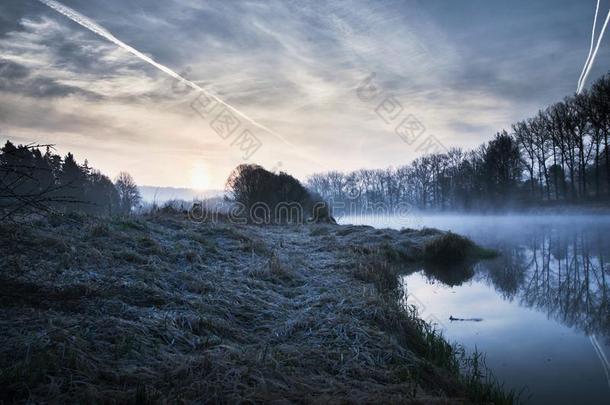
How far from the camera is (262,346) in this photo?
4.18m

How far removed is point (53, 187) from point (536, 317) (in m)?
9.09

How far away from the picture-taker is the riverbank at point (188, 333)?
3.00 metres

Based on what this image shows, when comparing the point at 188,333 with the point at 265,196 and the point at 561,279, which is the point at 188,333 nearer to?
the point at 561,279

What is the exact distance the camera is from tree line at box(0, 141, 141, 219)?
3.16 meters

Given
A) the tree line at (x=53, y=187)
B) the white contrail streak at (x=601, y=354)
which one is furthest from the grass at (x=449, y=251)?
the tree line at (x=53, y=187)

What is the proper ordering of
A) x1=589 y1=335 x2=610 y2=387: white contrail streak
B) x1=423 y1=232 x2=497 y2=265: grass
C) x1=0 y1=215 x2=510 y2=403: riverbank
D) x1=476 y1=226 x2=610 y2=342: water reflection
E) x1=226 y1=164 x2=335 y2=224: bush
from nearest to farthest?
x1=0 y1=215 x2=510 y2=403: riverbank → x1=589 y1=335 x2=610 y2=387: white contrail streak → x1=476 y1=226 x2=610 y2=342: water reflection → x1=423 y1=232 x2=497 y2=265: grass → x1=226 y1=164 x2=335 y2=224: bush

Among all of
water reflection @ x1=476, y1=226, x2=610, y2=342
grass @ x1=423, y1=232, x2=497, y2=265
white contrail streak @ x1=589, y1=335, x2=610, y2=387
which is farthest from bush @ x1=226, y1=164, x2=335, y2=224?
white contrail streak @ x1=589, y1=335, x2=610, y2=387

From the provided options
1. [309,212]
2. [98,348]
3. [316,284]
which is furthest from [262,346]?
[309,212]

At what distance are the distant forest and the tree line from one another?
4564 cm

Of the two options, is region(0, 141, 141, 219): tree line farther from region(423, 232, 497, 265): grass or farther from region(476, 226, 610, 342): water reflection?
region(423, 232, 497, 265): grass

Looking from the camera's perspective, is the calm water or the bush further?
the bush

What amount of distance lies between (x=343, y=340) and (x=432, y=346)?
1.69 metres

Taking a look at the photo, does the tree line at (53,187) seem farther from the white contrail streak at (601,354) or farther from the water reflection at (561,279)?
the water reflection at (561,279)

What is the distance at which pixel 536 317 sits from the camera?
25.8ft
